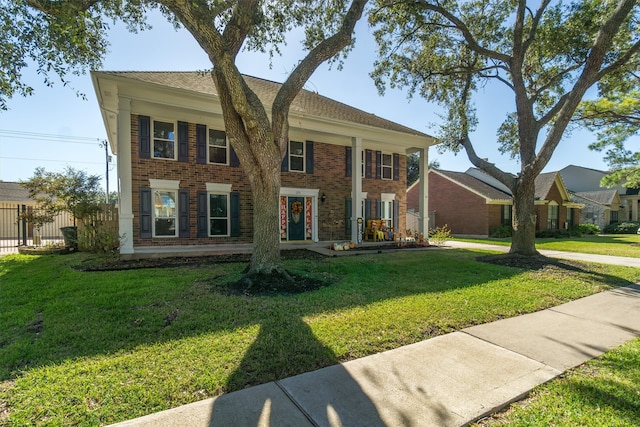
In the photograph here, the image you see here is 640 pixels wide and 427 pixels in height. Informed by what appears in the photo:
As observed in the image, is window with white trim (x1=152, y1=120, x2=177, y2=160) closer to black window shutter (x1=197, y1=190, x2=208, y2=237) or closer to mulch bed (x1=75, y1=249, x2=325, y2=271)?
black window shutter (x1=197, y1=190, x2=208, y2=237)

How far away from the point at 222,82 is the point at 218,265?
15.4 ft

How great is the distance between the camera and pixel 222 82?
5914mm

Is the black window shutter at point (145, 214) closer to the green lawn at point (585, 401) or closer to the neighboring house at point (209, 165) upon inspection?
the neighboring house at point (209, 165)

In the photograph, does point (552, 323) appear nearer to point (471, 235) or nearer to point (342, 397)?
point (342, 397)

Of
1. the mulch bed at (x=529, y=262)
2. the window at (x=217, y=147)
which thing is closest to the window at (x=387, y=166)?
the mulch bed at (x=529, y=262)

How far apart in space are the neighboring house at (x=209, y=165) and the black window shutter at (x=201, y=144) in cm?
4

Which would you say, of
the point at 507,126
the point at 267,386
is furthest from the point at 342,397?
the point at 507,126

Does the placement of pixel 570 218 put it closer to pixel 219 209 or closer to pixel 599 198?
pixel 599 198

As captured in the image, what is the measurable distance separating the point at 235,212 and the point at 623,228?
38.5 m

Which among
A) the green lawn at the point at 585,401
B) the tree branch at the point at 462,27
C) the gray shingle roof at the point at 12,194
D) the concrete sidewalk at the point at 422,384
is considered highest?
the tree branch at the point at 462,27

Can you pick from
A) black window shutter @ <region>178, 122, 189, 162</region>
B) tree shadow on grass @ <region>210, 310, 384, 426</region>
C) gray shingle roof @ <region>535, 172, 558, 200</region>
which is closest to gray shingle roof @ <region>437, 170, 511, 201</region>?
gray shingle roof @ <region>535, 172, 558, 200</region>

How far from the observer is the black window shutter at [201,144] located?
460 inches

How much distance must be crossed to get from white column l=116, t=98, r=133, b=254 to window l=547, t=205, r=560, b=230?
2961 centimetres

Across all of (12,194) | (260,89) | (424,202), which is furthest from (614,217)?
(12,194)
